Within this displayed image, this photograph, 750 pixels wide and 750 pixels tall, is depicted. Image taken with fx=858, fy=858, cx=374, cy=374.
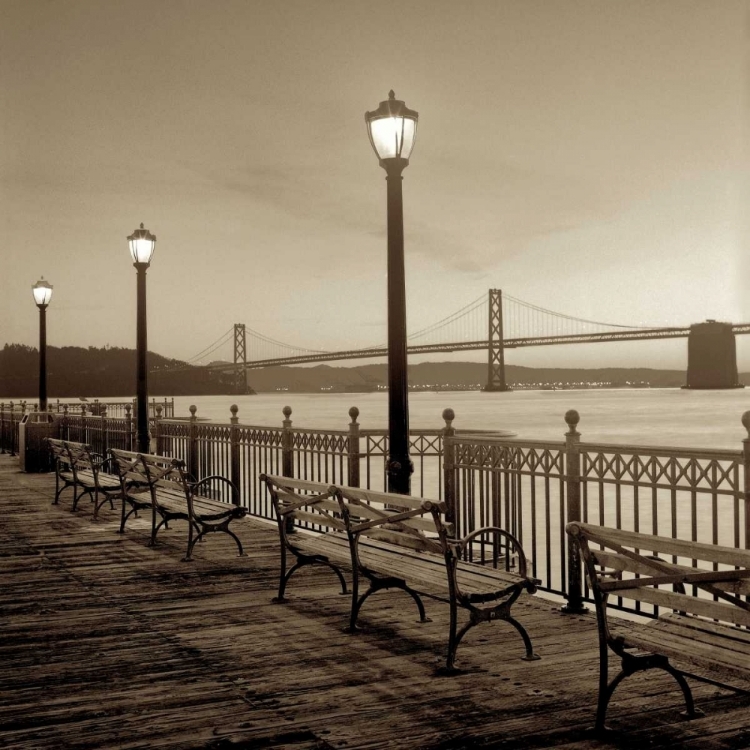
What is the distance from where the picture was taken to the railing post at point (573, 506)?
593 centimetres

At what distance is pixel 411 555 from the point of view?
18.9 ft

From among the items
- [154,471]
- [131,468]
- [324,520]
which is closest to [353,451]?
[154,471]

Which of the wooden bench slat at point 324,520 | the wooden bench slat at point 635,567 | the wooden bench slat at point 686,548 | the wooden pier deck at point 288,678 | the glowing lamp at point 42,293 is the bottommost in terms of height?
the wooden pier deck at point 288,678

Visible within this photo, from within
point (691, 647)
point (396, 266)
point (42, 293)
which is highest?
point (42, 293)

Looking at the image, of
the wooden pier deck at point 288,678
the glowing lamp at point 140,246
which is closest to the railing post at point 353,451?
the wooden pier deck at point 288,678

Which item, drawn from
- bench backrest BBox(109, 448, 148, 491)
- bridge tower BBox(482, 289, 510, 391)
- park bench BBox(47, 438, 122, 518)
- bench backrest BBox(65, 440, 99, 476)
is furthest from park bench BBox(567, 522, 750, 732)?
bridge tower BBox(482, 289, 510, 391)

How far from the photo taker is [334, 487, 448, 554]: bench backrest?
474 cm

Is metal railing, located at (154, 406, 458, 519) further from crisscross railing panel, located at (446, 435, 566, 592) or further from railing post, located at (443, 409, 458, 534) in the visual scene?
crisscross railing panel, located at (446, 435, 566, 592)

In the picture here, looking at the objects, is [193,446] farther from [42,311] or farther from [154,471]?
[42,311]

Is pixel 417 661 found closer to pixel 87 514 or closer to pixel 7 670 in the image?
pixel 7 670

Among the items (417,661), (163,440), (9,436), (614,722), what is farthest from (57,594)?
(9,436)

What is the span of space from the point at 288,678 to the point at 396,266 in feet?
12.2

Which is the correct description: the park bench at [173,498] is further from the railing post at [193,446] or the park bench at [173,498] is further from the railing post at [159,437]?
the railing post at [159,437]

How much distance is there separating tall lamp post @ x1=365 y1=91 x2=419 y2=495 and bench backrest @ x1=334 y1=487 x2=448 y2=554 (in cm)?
131
